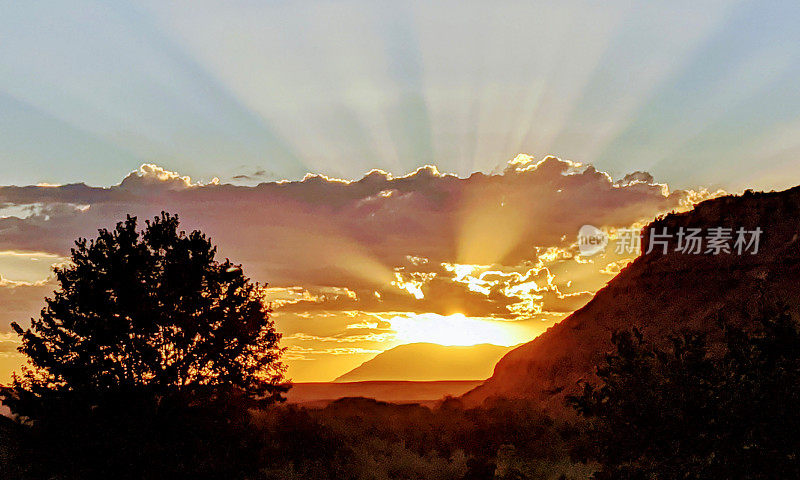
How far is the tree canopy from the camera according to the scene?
25375 mm

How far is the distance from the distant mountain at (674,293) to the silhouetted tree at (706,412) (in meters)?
28.9

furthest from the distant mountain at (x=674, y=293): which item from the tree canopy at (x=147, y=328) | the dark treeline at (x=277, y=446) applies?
the tree canopy at (x=147, y=328)

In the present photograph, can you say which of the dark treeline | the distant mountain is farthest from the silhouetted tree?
the distant mountain

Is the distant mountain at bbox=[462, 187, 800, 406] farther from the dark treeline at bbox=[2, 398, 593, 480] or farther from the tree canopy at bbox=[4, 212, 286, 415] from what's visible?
the tree canopy at bbox=[4, 212, 286, 415]

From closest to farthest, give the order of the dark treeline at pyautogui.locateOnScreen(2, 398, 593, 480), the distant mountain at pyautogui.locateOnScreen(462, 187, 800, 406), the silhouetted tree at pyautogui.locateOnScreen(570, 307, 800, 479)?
the silhouetted tree at pyautogui.locateOnScreen(570, 307, 800, 479)
the dark treeline at pyautogui.locateOnScreen(2, 398, 593, 480)
the distant mountain at pyautogui.locateOnScreen(462, 187, 800, 406)

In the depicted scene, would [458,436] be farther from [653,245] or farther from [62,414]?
[653,245]

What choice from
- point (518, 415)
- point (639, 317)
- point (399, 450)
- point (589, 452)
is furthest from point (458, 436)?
point (639, 317)

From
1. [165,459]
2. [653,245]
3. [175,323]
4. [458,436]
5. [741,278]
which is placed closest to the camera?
[165,459]

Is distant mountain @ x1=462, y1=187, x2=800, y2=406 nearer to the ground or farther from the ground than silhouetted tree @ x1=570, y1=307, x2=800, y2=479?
farther from the ground

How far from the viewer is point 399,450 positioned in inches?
1351

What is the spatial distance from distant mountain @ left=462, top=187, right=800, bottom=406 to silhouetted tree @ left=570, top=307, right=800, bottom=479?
28854 mm

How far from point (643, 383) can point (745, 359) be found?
2.20 metres

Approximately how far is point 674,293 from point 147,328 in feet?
135

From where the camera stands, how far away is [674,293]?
178ft
